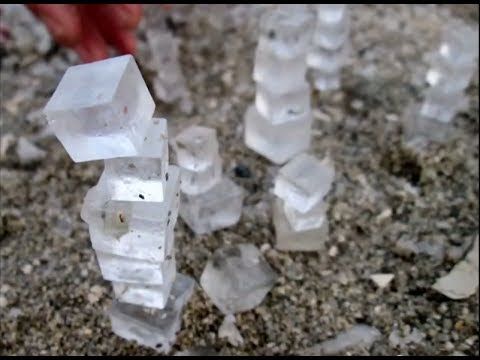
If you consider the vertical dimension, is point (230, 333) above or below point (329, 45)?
below

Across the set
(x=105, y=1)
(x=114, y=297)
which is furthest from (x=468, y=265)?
(x=105, y=1)

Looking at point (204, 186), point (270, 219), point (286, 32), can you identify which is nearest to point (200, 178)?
point (204, 186)

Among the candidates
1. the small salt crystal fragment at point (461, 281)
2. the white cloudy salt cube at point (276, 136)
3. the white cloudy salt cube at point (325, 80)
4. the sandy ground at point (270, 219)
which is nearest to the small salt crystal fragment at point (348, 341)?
the sandy ground at point (270, 219)

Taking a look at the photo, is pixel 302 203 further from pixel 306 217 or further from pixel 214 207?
pixel 214 207

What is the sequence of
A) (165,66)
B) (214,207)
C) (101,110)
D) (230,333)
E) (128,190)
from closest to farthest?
1. (101,110)
2. (128,190)
3. (230,333)
4. (214,207)
5. (165,66)

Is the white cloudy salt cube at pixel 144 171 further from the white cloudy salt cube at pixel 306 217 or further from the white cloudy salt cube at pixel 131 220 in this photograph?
the white cloudy salt cube at pixel 306 217

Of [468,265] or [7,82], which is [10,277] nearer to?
[7,82]

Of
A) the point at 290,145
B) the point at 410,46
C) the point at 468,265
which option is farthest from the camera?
the point at 410,46
